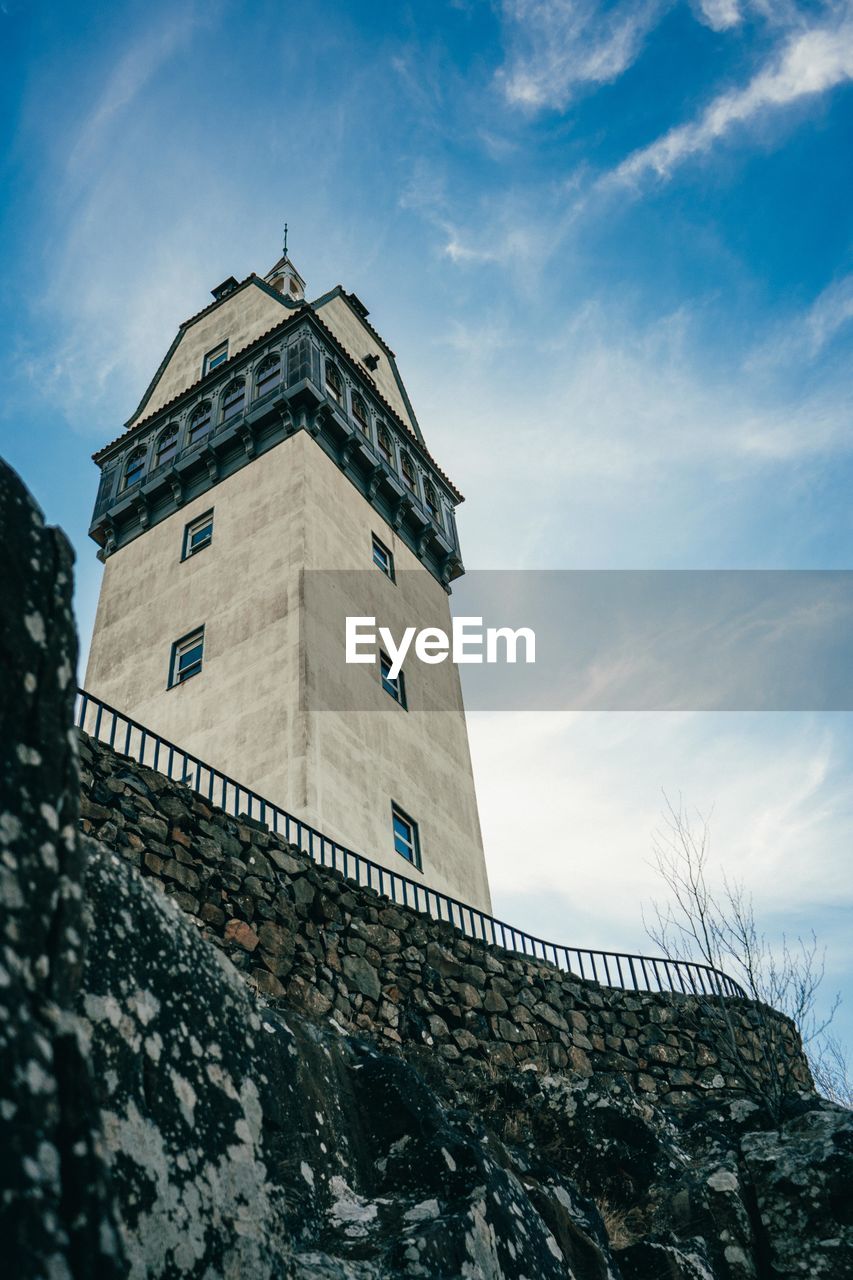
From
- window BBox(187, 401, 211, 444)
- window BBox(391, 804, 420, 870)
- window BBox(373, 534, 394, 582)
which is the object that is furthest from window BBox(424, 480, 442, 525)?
window BBox(391, 804, 420, 870)

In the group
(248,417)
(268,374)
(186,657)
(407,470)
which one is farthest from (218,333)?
(186,657)

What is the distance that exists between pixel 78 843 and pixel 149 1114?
6.23 ft

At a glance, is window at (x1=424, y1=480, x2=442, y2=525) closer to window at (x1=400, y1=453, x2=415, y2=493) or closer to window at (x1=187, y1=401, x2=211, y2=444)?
window at (x1=400, y1=453, x2=415, y2=493)

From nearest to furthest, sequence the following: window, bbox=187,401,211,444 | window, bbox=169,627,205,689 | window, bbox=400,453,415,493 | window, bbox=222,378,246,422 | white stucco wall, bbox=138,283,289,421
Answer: window, bbox=169,627,205,689 → window, bbox=222,378,246,422 → window, bbox=187,401,211,444 → window, bbox=400,453,415,493 → white stucco wall, bbox=138,283,289,421

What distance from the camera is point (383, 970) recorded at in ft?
39.8

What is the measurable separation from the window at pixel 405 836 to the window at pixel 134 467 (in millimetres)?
12960

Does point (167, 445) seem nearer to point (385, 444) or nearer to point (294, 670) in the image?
point (385, 444)

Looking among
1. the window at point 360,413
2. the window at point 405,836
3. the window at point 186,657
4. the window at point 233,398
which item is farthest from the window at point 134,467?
the window at point 405,836

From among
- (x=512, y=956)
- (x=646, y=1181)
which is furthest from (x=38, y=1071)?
(x=512, y=956)

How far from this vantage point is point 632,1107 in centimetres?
951

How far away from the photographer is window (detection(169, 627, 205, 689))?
19.7 metres

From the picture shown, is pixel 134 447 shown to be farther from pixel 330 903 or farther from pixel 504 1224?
pixel 504 1224

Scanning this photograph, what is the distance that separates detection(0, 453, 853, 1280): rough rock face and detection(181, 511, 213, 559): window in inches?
633

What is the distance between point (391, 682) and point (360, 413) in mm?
8834
